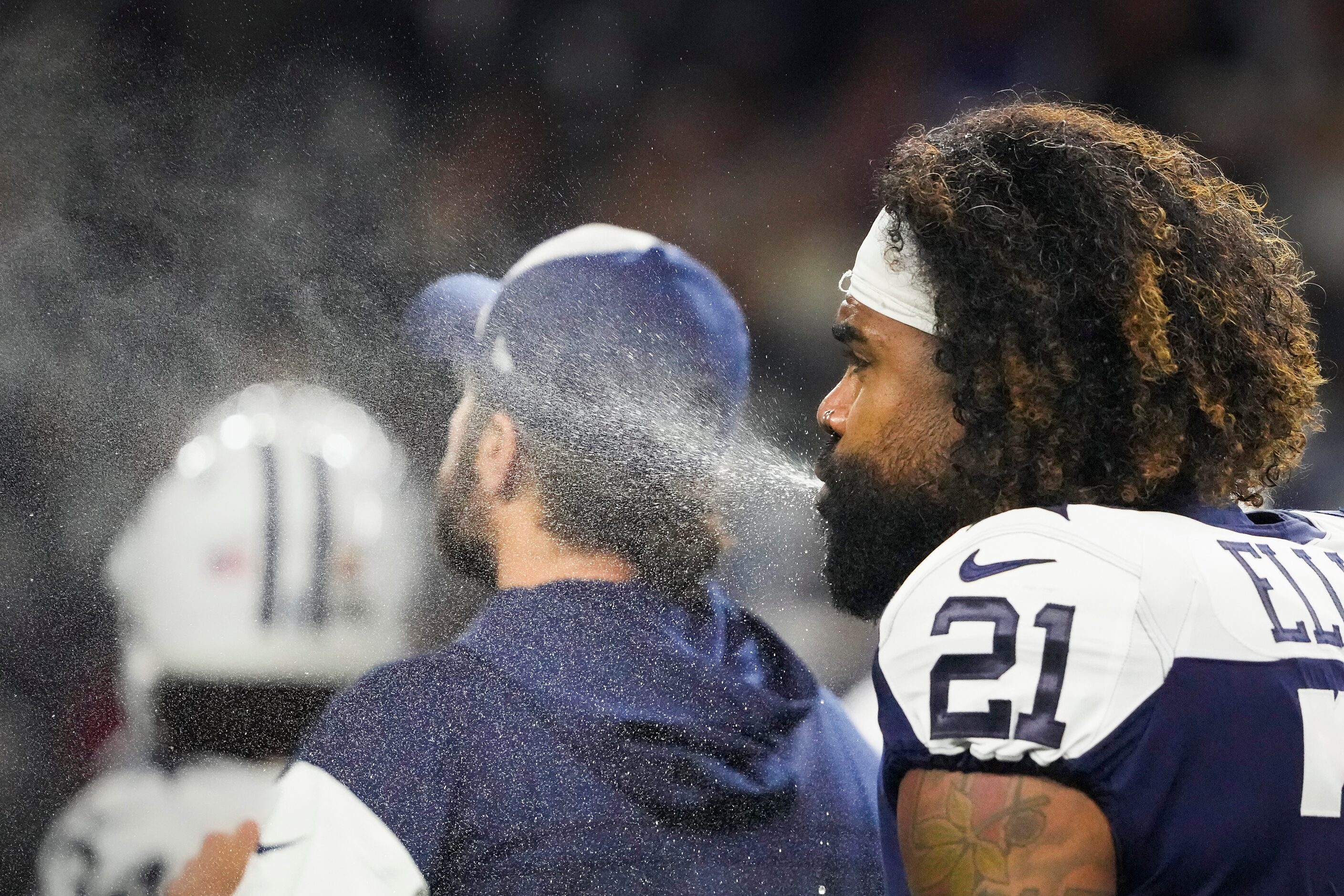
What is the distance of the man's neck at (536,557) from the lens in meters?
1.81

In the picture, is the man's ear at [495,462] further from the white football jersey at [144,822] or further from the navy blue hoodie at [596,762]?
the white football jersey at [144,822]

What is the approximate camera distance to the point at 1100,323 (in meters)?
1.32

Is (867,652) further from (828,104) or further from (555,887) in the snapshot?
(828,104)

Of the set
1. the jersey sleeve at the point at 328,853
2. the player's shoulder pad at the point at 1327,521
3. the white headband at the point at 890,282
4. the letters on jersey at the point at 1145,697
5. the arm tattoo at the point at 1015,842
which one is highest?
the white headband at the point at 890,282

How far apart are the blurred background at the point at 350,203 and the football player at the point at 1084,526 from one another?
662 mm

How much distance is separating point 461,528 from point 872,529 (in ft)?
2.34

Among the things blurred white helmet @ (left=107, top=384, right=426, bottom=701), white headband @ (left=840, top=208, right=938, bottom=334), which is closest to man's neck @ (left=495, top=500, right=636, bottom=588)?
blurred white helmet @ (left=107, top=384, right=426, bottom=701)

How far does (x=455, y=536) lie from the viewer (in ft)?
6.07

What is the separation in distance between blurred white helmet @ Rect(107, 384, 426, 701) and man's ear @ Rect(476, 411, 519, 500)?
0.37 feet

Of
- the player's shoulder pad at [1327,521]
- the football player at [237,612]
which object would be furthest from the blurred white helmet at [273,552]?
the player's shoulder pad at [1327,521]

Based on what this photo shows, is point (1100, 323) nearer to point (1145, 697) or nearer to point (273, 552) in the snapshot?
point (1145, 697)

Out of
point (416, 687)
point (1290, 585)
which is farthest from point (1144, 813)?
point (416, 687)

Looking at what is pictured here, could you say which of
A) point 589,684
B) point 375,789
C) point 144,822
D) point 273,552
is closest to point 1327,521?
point 589,684

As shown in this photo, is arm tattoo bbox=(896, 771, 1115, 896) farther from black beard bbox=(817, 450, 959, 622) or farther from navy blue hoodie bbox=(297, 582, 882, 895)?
navy blue hoodie bbox=(297, 582, 882, 895)
